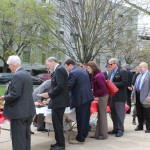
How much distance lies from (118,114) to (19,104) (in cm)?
369

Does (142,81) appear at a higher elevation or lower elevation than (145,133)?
higher

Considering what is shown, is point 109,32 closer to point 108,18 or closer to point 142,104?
point 108,18

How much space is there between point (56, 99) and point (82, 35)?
11.9 meters

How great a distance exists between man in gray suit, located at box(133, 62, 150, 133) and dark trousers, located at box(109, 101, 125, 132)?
0.62 meters

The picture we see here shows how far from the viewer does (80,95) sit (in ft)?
24.8

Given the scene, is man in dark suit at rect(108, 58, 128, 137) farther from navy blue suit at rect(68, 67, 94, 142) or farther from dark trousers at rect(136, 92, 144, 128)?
navy blue suit at rect(68, 67, 94, 142)

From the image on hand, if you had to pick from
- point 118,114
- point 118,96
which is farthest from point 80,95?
point 118,114

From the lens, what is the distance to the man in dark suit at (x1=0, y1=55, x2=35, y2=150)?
5.50 meters

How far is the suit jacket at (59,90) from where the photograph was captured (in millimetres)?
6602

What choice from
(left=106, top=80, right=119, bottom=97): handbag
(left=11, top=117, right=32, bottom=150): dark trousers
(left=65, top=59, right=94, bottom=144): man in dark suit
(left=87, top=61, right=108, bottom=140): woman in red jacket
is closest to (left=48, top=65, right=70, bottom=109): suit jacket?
(left=65, top=59, right=94, bottom=144): man in dark suit

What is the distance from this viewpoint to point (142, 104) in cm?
909

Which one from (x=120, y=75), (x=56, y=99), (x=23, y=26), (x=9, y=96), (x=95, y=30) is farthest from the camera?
(x=23, y=26)

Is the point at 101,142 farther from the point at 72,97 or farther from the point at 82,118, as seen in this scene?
the point at 72,97

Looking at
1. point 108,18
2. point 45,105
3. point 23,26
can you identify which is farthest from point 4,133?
point 23,26
